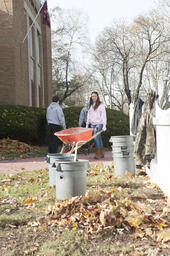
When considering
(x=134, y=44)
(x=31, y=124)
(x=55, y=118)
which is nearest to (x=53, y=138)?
(x=55, y=118)

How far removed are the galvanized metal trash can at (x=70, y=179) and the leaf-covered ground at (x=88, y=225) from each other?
0.89 ft

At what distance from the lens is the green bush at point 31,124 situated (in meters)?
13.2

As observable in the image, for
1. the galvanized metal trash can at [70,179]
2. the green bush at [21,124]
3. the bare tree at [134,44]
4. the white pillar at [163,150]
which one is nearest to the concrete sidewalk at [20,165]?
the green bush at [21,124]

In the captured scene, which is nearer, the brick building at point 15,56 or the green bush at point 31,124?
the green bush at point 31,124

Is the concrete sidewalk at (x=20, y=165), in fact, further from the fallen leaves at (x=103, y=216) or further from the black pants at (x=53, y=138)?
the fallen leaves at (x=103, y=216)

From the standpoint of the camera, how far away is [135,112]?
23.5 ft

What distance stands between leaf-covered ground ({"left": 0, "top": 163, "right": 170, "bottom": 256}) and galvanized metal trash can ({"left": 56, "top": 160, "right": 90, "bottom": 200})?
0.89 feet

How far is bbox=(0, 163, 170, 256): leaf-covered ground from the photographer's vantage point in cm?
328

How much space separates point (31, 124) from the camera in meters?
13.7

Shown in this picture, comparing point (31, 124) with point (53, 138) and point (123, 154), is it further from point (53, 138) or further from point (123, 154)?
point (123, 154)

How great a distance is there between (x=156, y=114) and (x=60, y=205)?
208 centimetres

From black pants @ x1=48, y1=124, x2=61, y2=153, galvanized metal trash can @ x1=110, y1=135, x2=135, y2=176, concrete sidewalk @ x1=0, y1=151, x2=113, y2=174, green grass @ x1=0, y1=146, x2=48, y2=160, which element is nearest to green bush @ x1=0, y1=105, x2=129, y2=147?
green grass @ x1=0, y1=146, x2=48, y2=160

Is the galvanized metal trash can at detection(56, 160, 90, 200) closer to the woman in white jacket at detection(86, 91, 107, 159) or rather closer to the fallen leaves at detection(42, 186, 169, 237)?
the fallen leaves at detection(42, 186, 169, 237)

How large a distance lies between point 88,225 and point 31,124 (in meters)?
10.2
